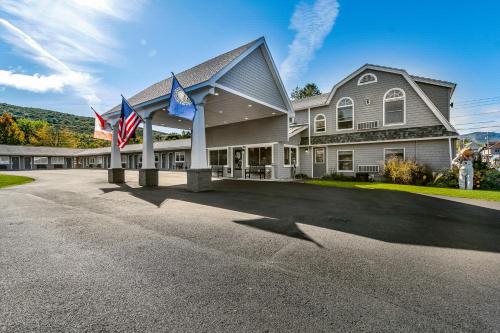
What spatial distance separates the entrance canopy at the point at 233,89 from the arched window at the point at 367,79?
620 centimetres

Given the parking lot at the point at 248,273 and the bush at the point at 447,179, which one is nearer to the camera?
the parking lot at the point at 248,273

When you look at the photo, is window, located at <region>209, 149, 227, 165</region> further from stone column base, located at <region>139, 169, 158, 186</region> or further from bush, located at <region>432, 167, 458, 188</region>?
bush, located at <region>432, 167, 458, 188</region>

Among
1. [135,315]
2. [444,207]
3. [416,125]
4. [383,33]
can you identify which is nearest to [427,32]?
[383,33]

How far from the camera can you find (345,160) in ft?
58.6

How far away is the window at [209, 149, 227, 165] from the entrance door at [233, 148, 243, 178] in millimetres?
1181

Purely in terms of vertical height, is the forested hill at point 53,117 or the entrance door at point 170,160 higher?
the forested hill at point 53,117

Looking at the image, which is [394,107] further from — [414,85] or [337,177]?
[337,177]

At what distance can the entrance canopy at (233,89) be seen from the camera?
10562 millimetres

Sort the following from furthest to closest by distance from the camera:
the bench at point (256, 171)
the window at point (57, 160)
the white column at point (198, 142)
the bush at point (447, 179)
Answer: the window at point (57, 160) < the bench at point (256, 171) < the bush at point (447, 179) < the white column at point (198, 142)

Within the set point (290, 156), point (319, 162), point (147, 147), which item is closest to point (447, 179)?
point (319, 162)

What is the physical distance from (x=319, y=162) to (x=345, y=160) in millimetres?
2172

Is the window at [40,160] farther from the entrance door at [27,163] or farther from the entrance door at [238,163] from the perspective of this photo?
the entrance door at [238,163]

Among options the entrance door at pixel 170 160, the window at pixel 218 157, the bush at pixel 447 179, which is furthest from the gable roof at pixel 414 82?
the entrance door at pixel 170 160

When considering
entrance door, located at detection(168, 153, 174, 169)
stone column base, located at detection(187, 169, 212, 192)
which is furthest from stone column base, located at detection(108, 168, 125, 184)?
entrance door, located at detection(168, 153, 174, 169)
